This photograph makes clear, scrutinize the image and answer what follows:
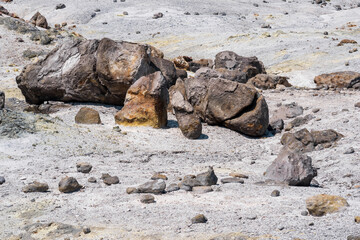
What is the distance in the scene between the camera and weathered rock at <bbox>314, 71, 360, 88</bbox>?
1720 centimetres

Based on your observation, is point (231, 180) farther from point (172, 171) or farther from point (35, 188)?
point (35, 188)

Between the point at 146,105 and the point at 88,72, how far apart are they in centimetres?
278

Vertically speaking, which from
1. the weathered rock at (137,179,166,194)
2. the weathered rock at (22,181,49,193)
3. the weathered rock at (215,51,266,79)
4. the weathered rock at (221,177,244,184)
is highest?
the weathered rock at (137,179,166,194)

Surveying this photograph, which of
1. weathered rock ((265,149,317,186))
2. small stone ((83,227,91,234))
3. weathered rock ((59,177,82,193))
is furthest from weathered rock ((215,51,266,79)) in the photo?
small stone ((83,227,91,234))

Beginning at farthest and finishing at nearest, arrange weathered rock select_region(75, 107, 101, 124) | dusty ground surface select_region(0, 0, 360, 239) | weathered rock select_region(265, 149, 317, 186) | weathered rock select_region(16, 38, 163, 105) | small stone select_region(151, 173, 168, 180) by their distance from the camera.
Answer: weathered rock select_region(16, 38, 163, 105) → weathered rock select_region(75, 107, 101, 124) → small stone select_region(151, 173, 168, 180) → weathered rock select_region(265, 149, 317, 186) → dusty ground surface select_region(0, 0, 360, 239)

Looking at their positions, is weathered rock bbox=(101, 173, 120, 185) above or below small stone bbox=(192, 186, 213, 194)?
below

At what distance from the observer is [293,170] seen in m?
Answer: 7.66

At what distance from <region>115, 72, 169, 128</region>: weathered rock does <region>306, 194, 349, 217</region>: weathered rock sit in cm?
699

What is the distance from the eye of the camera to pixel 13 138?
10.2m

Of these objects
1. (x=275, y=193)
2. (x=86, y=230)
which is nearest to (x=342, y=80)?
(x=275, y=193)

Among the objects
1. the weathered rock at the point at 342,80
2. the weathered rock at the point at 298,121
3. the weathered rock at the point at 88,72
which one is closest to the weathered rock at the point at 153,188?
the weathered rock at the point at 298,121

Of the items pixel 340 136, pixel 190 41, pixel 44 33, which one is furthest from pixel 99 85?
pixel 190 41

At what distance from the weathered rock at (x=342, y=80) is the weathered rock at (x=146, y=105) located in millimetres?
7675

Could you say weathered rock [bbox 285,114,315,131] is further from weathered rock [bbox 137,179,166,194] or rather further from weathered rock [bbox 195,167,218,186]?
weathered rock [bbox 137,179,166,194]
